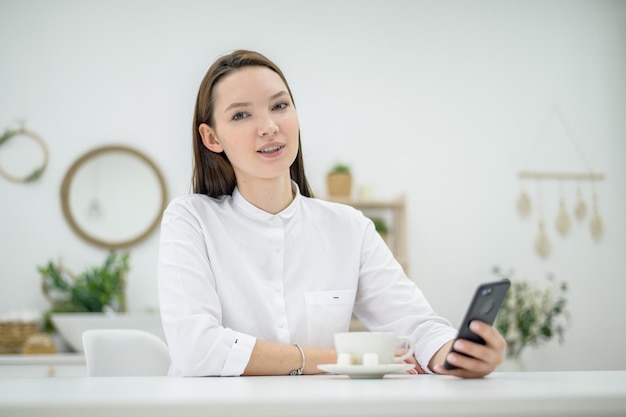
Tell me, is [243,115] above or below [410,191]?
above

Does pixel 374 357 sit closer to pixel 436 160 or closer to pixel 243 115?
pixel 243 115

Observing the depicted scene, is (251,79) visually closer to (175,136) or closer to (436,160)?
(175,136)

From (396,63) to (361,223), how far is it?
2923 mm

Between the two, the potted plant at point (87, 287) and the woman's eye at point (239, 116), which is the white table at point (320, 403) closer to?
the woman's eye at point (239, 116)

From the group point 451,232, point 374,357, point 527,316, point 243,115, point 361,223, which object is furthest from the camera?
point 451,232

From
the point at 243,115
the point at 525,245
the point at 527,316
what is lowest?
the point at 527,316

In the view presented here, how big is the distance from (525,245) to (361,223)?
9.72 ft

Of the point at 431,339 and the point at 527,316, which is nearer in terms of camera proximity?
the point at 431,339

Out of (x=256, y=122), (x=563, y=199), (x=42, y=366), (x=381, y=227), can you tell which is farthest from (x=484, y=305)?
(x=563, y=199)

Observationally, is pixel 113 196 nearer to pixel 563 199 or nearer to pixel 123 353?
pixel 123 353

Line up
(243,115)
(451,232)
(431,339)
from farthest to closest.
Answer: (451,232) → (243,115) → (431,339)

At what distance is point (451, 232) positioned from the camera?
179 inches

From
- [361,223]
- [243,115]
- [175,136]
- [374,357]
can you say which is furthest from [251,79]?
[175,136]

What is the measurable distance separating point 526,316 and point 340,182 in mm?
1293
